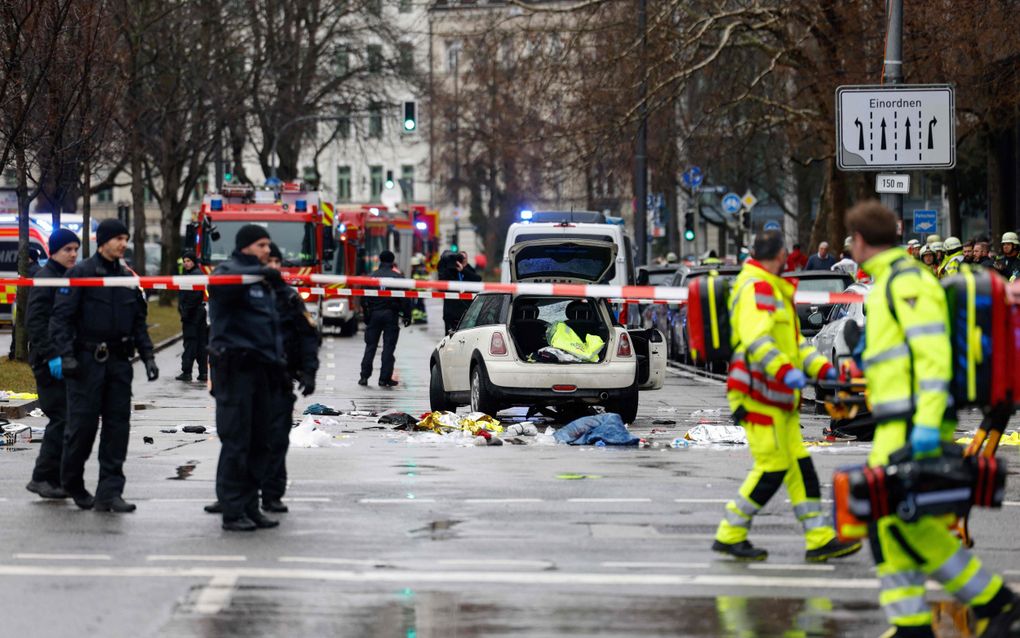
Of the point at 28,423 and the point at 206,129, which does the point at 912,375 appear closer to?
the point at 28,423

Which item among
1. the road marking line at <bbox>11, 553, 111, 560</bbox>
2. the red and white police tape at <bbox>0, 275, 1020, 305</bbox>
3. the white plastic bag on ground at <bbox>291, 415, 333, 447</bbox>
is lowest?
the white plastic bag on ground at <bbox>291, 415, 333, 447</bbox>

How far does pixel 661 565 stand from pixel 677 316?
20.3 m

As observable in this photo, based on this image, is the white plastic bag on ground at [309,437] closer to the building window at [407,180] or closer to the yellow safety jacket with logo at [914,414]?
the yellow safety jacket with logo at [914,414]

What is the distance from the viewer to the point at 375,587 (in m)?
8.34

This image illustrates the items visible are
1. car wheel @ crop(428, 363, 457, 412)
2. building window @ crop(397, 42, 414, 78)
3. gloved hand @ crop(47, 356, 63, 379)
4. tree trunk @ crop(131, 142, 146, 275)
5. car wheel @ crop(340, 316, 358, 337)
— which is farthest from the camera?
building window @ crop(397, 42, 414, 78)

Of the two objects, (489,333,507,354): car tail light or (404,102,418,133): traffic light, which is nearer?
(489,333,507,354): car tail light

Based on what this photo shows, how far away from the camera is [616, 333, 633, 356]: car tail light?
681 inches

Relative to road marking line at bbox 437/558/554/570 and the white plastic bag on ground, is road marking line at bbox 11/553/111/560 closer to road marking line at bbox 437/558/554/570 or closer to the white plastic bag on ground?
road marking line at bbox 437/558/554/570

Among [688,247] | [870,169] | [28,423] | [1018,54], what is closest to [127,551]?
[28,423]

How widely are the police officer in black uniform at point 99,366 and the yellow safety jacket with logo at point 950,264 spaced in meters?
12.6

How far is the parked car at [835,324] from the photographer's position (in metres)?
18.6

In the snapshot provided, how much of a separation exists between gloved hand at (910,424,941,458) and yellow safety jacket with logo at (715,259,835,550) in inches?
93.5

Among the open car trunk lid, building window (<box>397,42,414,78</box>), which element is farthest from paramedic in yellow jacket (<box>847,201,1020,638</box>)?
building window (<box>397,42,414,78</box>)

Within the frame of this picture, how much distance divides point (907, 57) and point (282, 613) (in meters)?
22.9
